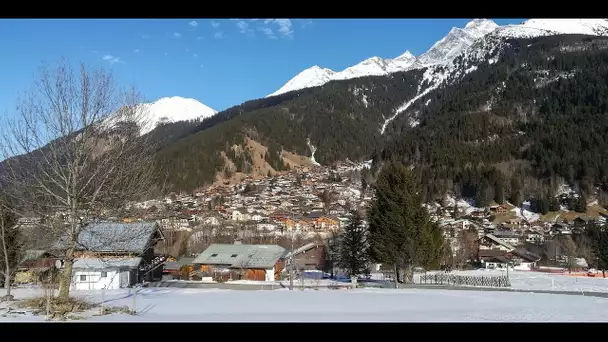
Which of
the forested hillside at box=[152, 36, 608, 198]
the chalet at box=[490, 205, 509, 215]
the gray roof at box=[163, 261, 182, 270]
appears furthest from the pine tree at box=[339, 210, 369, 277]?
the forested hillside at box=[152, 36, 608, 198]

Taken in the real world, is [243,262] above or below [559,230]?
below

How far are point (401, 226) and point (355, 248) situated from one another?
959 cm

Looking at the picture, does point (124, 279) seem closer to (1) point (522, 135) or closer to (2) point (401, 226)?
(2) point (401, 226)

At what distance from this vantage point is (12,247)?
2508 cm

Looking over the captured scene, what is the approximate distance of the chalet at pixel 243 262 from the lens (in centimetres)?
4541

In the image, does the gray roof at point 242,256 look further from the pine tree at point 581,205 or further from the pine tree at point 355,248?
the pine tree at point 581,205

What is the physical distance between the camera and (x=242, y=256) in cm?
4750

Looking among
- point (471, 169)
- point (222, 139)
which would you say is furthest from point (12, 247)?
point (222, 139)

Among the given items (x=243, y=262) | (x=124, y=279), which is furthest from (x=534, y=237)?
(x=124, y=279)

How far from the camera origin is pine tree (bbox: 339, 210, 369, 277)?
42.1 m

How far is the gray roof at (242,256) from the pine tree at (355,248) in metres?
6.64

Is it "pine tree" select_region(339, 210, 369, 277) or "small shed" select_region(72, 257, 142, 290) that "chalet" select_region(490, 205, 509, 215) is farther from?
"small shed" select_region(72, 257, 142, 290)
